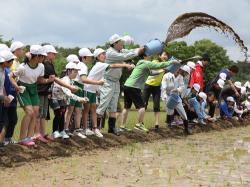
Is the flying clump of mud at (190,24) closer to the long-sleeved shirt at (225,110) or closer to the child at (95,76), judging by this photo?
the child at (95,76)

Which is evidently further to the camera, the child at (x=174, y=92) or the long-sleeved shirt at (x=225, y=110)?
the long-sleeved shirt at (x=225, y=110)

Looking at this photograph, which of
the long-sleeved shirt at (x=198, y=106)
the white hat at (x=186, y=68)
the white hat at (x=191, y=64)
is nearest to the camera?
the white hat at (x=186, y=68)

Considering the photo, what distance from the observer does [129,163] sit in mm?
8859

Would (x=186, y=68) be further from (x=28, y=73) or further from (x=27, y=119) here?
(x=27, y=119)

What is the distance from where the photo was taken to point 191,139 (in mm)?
13094

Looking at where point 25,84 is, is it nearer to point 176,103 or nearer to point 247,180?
point 247,180

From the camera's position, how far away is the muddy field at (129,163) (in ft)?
24.1

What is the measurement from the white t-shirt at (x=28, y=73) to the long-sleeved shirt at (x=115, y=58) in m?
2.21

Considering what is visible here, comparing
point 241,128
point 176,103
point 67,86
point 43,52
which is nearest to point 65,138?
point 67,86

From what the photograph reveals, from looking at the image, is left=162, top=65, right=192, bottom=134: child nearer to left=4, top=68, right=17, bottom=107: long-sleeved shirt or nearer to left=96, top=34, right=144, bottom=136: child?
left=96, top=34, right=144, bottom=136: child

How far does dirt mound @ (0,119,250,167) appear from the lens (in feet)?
28.6

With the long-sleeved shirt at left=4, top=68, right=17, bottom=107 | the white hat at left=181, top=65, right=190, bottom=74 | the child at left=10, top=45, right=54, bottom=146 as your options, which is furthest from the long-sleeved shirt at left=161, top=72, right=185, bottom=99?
the long-sleeved shirt at left=4, top=68, right=17, bottom=107

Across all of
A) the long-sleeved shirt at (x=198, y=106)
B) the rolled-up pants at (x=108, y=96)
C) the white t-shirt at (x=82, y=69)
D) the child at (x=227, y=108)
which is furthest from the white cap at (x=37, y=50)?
the child at (x=227, y=108)

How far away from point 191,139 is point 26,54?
517cm
